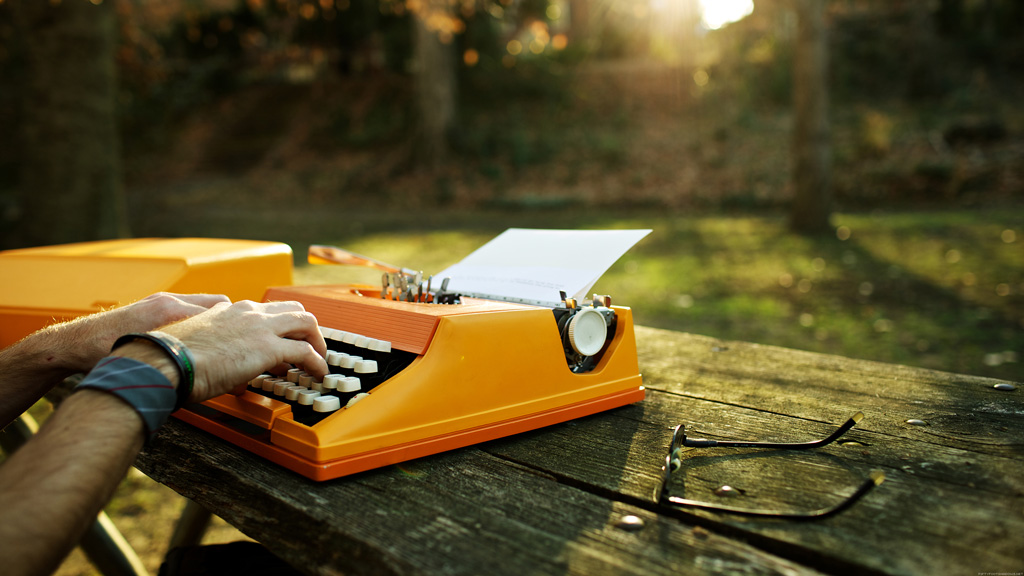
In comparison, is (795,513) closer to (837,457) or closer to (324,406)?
(837,457)

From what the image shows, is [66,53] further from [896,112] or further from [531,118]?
[896,112]

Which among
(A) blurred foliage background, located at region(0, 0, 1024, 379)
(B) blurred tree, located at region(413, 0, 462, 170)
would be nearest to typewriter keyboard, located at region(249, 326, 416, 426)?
(A) blurred foliage background, located at region(0, 0, 1024, 379)

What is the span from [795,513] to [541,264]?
77cm

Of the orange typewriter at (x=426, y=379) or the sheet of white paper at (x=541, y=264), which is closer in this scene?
the orange typewriter at (x=426, y=379)

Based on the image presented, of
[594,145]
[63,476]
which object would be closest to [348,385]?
[63,476]

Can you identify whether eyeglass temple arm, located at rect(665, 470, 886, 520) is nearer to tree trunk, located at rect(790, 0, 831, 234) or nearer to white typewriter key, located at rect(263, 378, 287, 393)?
white typewriter key, located at rect(263, 378, 287, 393)

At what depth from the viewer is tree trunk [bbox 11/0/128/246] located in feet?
14.1

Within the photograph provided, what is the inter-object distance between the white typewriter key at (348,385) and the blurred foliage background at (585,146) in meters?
1.98

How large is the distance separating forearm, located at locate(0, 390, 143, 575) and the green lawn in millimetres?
3462

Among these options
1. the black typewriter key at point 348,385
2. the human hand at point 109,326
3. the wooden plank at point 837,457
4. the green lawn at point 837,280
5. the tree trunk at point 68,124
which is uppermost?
the tree trunk at point 68,124

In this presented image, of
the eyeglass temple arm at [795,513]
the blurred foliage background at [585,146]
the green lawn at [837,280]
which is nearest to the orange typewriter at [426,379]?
the eyeglass temple arm at [795,513]

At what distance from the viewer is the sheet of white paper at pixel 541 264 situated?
130cm

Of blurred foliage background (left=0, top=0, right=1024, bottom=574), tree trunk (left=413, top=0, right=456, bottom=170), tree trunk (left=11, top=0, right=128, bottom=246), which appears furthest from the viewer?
tree trunk (left=413, top=0, right=456, bottom=170)

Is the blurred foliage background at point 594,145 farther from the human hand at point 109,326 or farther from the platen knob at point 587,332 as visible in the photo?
the human hand at point 109,326
